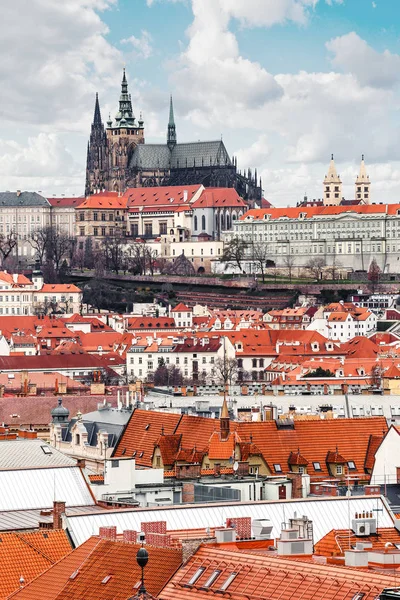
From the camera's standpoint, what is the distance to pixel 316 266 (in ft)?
619

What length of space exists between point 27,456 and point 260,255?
161 m

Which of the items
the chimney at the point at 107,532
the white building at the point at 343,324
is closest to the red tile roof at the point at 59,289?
the white building at the point at 343,324

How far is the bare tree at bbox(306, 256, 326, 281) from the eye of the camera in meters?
185

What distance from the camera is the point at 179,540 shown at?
782 inches

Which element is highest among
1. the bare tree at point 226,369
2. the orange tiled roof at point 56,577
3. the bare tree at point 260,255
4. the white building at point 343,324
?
the bare tree at point 260,255

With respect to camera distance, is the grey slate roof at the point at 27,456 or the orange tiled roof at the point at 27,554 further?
the grey slate roof at the point at 27,456

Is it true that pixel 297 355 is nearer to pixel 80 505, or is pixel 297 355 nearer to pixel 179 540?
pixel 80 505

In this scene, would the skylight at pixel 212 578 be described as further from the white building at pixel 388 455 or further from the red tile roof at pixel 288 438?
the white building at pixel 388 455

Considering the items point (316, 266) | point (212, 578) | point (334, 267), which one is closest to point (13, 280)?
point (316, 266)

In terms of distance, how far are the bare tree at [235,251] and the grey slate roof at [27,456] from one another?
157 meters

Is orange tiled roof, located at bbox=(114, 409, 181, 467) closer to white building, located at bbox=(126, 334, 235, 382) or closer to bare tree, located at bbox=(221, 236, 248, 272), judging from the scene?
white building, located at bbox=(126, 334, 235, 382)

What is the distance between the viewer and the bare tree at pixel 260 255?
627 ft

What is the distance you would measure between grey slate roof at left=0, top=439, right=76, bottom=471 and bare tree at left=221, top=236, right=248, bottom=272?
6167 inches

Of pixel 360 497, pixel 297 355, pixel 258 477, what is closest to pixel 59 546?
pixel 360 497
